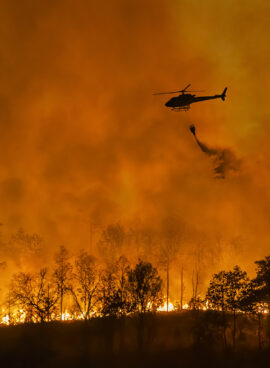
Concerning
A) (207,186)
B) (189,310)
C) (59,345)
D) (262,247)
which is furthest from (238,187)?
(59,345)

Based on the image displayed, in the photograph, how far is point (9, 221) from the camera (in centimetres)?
12306

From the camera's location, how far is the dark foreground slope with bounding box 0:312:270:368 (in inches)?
2008

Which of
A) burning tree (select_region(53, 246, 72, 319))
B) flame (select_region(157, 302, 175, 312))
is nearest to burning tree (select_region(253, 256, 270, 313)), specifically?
flame (select_region(157, 302, 175, 312))

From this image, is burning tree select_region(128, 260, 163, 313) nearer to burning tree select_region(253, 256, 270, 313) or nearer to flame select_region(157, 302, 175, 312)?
flame select_region(157, 302, 175, 312)

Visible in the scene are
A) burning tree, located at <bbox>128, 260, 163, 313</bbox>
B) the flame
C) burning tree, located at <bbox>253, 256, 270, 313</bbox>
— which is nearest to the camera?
burning tree, located at <bbox>253, 256, 270, 313</bbox>

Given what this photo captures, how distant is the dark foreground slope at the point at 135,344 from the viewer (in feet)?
167

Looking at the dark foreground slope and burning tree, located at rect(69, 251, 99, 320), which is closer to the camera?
the dark foreground slope

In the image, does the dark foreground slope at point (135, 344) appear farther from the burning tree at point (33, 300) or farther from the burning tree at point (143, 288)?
the burning tree at point (143, 288)

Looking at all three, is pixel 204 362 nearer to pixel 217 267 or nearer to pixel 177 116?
pixel 217 267

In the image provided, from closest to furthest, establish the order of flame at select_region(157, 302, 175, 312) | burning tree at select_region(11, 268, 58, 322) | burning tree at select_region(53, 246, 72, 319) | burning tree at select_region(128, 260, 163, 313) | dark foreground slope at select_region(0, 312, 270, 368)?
1. dark foreground slope at select_region(0, 312, 270, 368)
2. burning tree at select_region(11, 268, 58, 322)
3. burning tree at select_region(128, 260, 163, 313)
4. burning tree at select_region(53, 246, 72, 319)
5. flame at select_region(157, 302, 175, 312)

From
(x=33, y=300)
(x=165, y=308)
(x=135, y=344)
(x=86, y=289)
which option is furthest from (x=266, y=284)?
(x=33, y=300)

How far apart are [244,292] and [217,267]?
4781 centimetres

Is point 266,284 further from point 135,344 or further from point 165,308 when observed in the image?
point 165,308

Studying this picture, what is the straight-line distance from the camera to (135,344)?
57125mm
